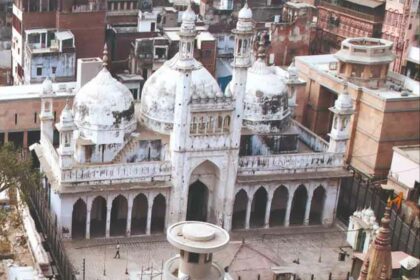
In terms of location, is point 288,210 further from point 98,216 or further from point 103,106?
point 103,106

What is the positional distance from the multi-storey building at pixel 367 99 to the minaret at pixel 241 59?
1162 cm

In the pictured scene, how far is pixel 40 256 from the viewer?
33.2 meters

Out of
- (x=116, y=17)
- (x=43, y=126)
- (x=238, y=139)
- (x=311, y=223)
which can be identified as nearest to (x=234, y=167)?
(x=238, y=139)

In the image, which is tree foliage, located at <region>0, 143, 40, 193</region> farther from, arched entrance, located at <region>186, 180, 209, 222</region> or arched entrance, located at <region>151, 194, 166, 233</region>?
arched entrance, located at <region>186, 180, 209, 222</region>

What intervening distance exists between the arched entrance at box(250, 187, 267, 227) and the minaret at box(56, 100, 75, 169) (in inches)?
382

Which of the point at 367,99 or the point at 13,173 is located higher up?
the point at 367,99

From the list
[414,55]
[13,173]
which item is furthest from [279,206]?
[414,55]

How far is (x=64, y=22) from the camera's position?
54.8 m

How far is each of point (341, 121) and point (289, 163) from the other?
328 cm

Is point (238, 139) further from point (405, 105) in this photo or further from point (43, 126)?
point (405, 105)

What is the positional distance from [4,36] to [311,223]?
33.2 m

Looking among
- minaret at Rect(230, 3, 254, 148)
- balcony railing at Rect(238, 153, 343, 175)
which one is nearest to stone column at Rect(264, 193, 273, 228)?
balcony railing at Rect(238, 153, 343, 175)

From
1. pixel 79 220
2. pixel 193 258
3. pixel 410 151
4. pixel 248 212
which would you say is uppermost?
pixel 193 258

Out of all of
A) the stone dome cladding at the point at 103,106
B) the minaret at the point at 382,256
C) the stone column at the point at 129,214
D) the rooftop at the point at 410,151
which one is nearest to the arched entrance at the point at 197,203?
the stone column at the point at 129,214
